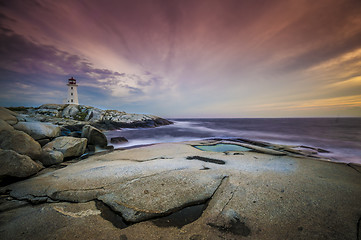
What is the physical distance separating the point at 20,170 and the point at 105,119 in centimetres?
2841

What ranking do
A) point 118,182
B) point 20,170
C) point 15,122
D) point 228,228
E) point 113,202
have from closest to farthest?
point 228,228 < point 113,202 < point 118,182 < point 20,170 < point 15,122

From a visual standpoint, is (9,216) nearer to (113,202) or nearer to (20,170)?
(113,202)

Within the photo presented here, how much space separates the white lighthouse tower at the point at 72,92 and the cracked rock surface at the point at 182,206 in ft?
157

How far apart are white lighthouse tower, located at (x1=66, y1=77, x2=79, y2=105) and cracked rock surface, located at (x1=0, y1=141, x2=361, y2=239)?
48.0 m

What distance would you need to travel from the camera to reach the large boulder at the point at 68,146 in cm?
754

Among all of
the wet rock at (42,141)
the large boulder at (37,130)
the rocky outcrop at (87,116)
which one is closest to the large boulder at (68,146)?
the wet rock at (42,141)

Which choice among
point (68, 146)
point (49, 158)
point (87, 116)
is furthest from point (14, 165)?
point (87, 116)

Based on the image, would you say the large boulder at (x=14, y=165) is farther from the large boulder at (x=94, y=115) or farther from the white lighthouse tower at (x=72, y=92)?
the white lighthouse tower at (x=72, y=92)

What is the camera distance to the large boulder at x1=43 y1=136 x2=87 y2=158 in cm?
754

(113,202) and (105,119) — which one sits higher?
(105,119)

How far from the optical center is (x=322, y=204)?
10.3 ft

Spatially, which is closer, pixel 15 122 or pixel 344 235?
pixel 344 235

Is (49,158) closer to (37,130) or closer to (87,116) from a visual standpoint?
(37,130)

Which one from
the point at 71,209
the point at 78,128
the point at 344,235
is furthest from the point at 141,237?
the point at 78,128
